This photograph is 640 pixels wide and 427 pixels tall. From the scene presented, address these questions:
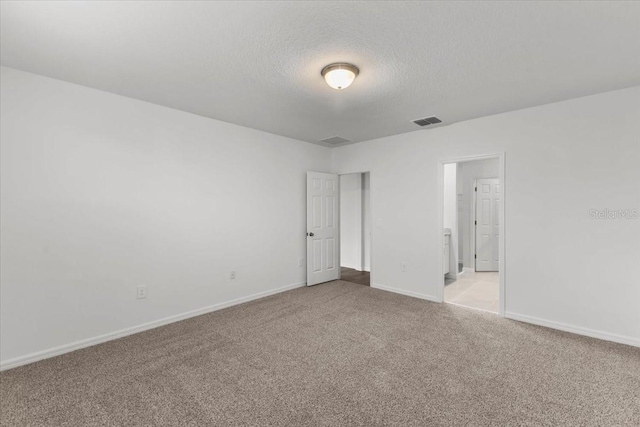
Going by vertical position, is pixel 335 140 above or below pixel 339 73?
above

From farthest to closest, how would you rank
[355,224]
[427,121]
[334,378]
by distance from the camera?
[355,224] → [427,121] → [334,378]

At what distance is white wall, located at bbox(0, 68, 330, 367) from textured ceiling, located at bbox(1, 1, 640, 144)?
1.24ft

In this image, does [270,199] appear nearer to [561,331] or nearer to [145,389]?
[145,389]

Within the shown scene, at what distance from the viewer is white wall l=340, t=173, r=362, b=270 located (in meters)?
6.39

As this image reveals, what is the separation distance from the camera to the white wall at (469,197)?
Result: 609 cm

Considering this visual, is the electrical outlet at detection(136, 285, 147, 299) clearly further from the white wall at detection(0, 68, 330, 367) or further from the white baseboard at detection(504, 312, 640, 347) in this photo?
the white baseboard at detection(504, 312, 640, 347)

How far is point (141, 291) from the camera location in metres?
3.21

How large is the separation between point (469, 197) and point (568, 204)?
317 cm

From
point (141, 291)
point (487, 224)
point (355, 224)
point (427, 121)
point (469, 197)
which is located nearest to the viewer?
point (141, 291)

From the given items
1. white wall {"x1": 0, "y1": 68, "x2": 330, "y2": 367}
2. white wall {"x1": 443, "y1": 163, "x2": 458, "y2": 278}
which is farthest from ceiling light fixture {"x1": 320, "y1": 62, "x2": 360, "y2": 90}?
white wall {"x1": 443, "y1": 163, "x2": 458, "y2": 278}

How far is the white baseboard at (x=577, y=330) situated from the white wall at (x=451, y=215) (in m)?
1.99

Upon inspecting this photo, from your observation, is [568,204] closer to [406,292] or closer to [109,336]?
[406,292]

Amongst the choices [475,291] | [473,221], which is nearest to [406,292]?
[475,291]

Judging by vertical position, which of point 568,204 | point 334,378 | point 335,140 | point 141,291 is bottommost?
point 334,378
